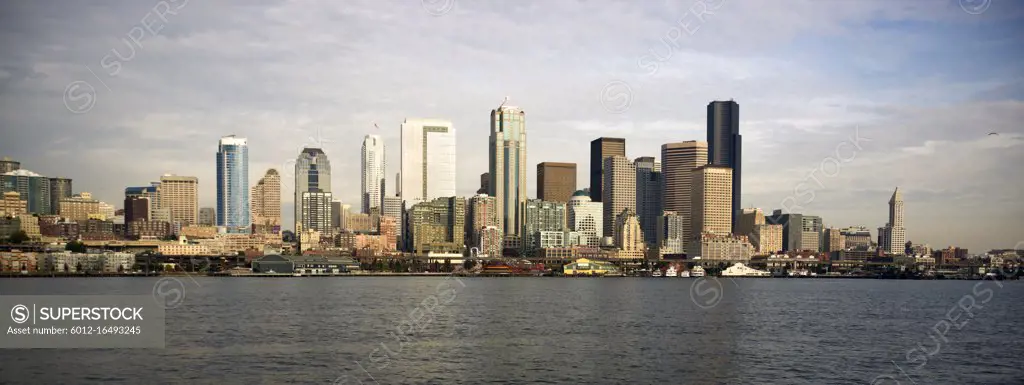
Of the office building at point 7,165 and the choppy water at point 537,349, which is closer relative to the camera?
Answer: the choppy water at point 537,349

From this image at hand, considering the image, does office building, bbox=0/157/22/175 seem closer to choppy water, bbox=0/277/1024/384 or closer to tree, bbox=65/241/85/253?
tree, bbox=65/241/85/253

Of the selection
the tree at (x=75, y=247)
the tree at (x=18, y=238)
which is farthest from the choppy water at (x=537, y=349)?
the tree at (x=18, y=238)

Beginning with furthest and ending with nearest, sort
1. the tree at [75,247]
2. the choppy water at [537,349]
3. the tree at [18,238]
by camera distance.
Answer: the tree at [18,238] → the tree at [75,247] → the choppy water at [537,349]

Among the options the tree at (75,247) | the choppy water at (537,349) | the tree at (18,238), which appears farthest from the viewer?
the tree at (18,238)

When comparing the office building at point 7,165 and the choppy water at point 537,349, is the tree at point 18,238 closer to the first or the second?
the office building at point 7,165

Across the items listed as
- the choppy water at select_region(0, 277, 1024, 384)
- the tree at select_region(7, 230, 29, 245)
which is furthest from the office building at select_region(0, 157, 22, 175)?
the choppy water at select_region(0, 277, 1024, 384)

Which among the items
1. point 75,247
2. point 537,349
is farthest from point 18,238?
point 537,349

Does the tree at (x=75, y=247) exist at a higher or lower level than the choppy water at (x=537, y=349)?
lower

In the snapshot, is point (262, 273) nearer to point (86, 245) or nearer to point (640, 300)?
point (86, 245)

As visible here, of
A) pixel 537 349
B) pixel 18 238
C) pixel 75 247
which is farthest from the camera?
pixel 18 238

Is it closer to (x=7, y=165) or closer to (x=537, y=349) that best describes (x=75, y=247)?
(x=7, y=165)
